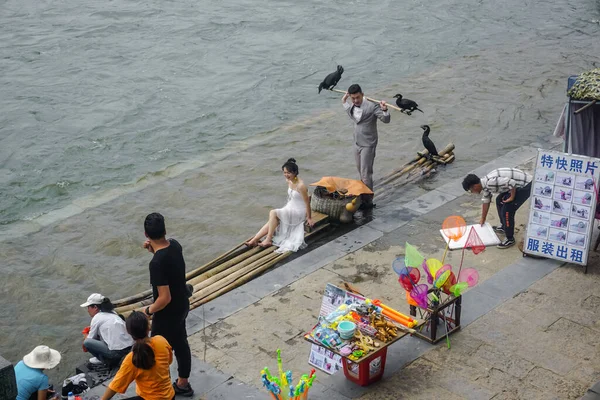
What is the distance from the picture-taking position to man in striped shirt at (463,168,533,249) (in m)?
10.4

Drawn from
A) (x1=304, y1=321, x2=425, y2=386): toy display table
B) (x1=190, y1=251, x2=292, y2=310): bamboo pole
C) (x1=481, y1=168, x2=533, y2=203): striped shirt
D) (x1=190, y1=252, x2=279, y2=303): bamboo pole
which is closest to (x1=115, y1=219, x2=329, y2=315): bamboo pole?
(x1=190, y1=252, x2=279, y2=303): bamboo pole

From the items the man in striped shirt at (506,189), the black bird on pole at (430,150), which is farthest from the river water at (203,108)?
the man in striped shirt at (506,189)

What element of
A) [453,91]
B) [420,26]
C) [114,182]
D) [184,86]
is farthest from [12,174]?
[420,26]

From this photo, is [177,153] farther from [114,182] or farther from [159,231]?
[159,231]

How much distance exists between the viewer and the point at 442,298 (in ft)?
29.3

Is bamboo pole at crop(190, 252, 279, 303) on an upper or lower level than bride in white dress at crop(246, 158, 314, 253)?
lower

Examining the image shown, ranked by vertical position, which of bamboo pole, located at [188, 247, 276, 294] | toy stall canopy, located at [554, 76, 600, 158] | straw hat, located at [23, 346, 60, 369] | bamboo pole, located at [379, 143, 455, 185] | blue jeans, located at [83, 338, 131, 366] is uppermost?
toy stall canopy, located at [554, 76, 600, 158]

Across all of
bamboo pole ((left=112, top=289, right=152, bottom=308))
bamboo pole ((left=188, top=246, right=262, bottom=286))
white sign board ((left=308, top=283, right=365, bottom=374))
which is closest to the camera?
white sign board ((left=308, top=283, right=365, bottom=374))

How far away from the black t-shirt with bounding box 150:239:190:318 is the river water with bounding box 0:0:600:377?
2.95 m

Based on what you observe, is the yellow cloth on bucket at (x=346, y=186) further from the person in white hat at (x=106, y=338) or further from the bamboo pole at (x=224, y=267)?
the person in white hat at (x=106, y=338)

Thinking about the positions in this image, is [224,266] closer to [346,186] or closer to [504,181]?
[346,186]

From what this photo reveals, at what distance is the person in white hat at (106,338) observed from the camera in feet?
27.8

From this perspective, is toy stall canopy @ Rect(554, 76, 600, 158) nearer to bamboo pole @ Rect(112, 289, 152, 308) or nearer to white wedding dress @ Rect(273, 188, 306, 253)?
white wedding dress @ Rect(273, 188, 306, 253)

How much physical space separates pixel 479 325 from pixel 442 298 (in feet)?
1.59
